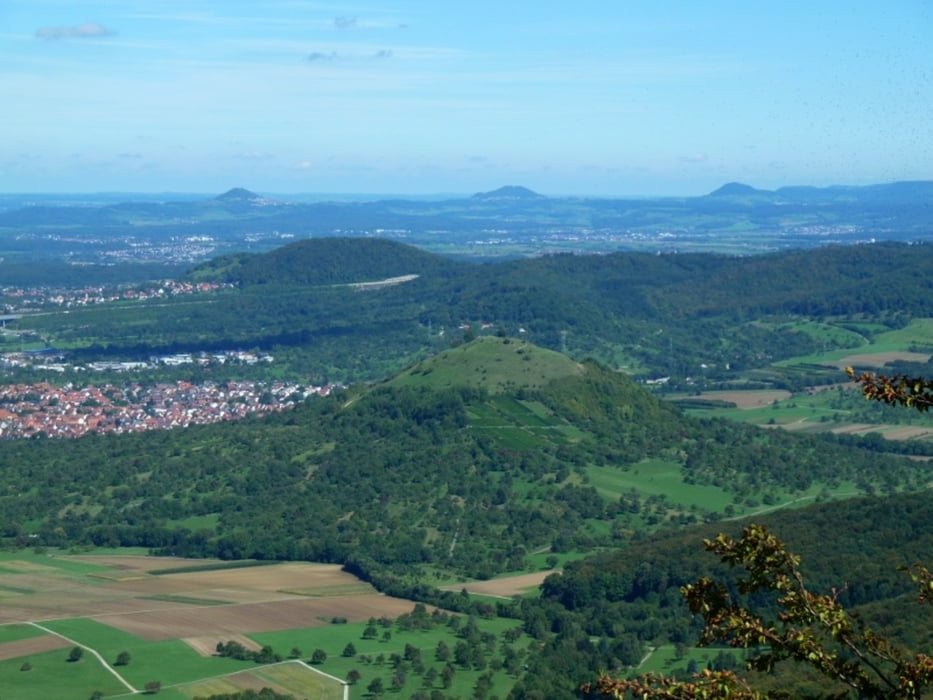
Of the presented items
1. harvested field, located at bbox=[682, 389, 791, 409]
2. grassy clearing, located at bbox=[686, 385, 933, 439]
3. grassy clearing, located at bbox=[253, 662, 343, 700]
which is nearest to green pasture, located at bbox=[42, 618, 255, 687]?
grassy clearing, located at bbox=[253, 662, 343, 700]

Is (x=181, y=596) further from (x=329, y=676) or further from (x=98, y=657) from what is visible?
(x=329, y=676)

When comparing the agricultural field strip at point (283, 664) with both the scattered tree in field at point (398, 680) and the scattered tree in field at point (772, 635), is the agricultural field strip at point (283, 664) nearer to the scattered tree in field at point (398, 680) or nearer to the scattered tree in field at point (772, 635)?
the scattered tree in field at point (398, 680)

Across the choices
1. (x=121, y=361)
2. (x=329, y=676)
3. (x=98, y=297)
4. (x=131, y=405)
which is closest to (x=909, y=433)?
(x=131, y=405)

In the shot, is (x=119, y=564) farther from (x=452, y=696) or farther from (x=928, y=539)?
(x=928, y=539)

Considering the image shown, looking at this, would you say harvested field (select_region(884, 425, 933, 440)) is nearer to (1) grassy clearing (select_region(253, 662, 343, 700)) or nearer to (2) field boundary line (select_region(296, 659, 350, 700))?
(2) field boundary line (select_region(296, 659, 350, 700))

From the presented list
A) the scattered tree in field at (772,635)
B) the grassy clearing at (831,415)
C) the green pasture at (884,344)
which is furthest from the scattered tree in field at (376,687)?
the green pasture at (884,344)

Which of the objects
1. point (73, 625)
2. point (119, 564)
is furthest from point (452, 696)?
point (119, 564)
